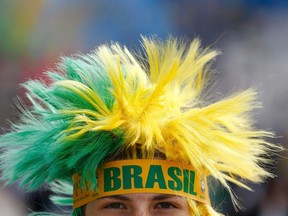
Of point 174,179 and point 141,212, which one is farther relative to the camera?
point 174,179

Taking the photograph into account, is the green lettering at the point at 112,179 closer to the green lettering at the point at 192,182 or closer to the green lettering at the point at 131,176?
the green lettering at the point at 131,176

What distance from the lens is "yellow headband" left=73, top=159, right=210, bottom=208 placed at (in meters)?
2.36

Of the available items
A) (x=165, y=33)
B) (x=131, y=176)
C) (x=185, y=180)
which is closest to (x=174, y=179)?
(x=185, y=180)

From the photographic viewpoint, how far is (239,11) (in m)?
5.31

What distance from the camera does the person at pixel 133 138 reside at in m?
2.36

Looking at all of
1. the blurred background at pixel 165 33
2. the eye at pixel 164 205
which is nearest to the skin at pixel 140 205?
the eye at pixel 164 205

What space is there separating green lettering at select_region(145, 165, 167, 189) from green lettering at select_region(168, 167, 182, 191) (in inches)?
1.1

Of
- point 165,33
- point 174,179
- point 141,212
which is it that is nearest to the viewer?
point 141,212

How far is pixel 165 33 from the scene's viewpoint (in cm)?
512

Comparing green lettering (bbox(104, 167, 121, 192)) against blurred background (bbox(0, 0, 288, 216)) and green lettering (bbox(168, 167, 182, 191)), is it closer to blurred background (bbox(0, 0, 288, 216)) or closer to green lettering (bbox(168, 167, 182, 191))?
green lettering (bbox(168, 167, 182, 191))

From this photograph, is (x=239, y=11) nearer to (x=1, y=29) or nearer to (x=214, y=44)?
(x=214, y=44)

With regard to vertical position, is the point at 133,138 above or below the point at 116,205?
above

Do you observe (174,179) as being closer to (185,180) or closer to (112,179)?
(185,180)

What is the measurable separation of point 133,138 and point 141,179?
0.15m
